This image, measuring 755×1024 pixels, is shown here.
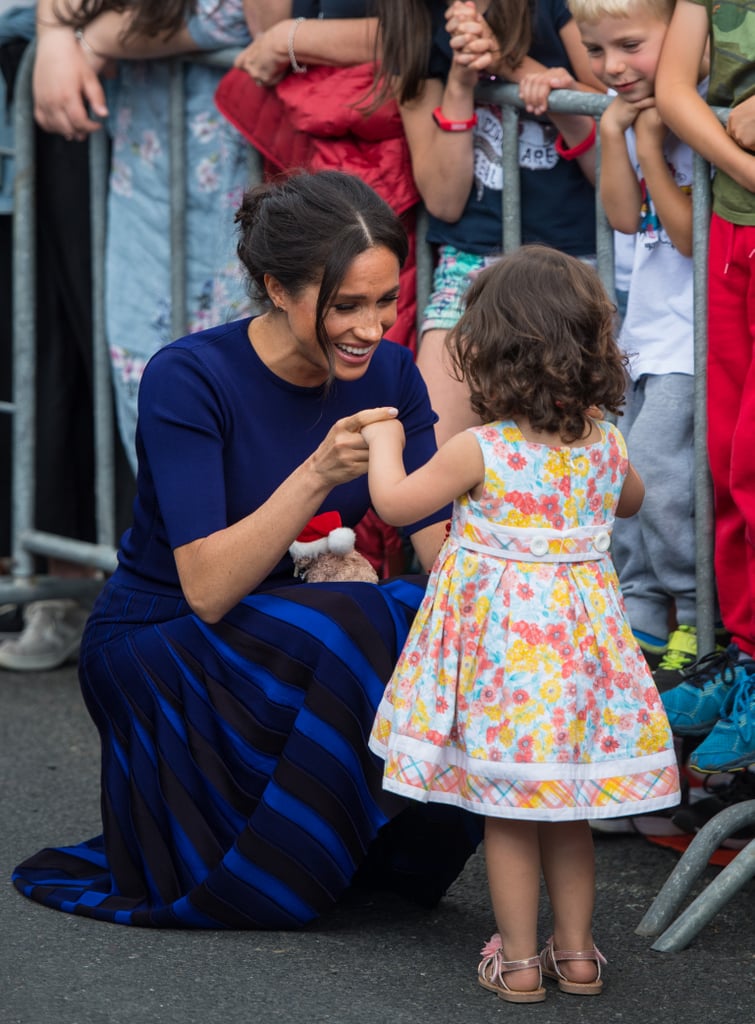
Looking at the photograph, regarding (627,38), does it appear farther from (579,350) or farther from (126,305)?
(126,305)

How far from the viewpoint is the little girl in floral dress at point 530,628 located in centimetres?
241

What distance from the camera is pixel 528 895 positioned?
2484 millimetres

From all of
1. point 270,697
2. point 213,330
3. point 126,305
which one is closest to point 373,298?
point 213,330

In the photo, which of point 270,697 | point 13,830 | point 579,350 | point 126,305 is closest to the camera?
point 579,350

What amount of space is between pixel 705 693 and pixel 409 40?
1.54 metres

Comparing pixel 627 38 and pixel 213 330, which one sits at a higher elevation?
pixel 627 38

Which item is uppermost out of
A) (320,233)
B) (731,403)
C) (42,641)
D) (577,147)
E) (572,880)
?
(577,147)

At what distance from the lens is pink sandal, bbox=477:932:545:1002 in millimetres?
2490

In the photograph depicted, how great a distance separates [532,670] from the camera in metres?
2.40

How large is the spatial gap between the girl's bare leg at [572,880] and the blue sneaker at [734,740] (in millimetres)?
402

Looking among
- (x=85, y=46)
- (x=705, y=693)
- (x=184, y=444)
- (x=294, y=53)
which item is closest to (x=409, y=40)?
(x=294, y=53)

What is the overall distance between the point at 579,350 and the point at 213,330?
2.75 feet

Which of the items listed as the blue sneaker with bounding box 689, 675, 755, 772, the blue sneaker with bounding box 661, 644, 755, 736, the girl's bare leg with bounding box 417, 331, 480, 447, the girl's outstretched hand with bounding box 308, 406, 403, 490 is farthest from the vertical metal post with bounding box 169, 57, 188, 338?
the blue sneaker with bounding box 689, 675, 755, 772

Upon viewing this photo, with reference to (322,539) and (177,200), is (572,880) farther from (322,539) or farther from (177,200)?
(177,200)
